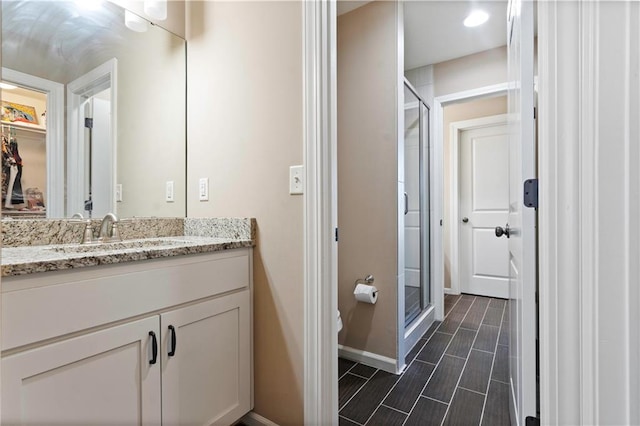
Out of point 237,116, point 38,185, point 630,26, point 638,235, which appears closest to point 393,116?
point 237,116

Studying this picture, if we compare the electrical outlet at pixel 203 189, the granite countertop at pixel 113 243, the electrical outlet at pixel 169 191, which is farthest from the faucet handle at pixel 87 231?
the electrical outlet at pixel 203 189

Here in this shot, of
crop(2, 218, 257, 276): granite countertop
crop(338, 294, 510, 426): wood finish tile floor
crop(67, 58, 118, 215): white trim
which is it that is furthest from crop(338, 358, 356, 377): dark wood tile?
crop(67, 58, 118, 215): white trim

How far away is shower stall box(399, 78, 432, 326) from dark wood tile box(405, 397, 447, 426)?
2.38ft

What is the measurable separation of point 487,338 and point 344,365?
120 centimetres

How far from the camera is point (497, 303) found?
3.36 metres

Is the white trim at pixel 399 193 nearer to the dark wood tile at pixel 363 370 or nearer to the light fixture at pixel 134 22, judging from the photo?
the dark wood tile at pixel 363 370

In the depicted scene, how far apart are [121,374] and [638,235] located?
1394 mm

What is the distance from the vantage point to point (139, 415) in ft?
3.34

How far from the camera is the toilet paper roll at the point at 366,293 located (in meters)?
1.97

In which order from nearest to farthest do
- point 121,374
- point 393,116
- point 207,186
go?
point 121,374 → point 207,186 → point 393,116

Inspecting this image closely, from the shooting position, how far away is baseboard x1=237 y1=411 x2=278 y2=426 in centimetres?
135

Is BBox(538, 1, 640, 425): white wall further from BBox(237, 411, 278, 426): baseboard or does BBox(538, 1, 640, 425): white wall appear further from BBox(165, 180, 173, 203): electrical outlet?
BBox(165, 180, 173, 203): electrical outlet

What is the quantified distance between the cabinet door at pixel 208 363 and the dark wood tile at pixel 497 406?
1144 millimetres

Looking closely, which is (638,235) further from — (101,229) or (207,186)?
(101,229)
